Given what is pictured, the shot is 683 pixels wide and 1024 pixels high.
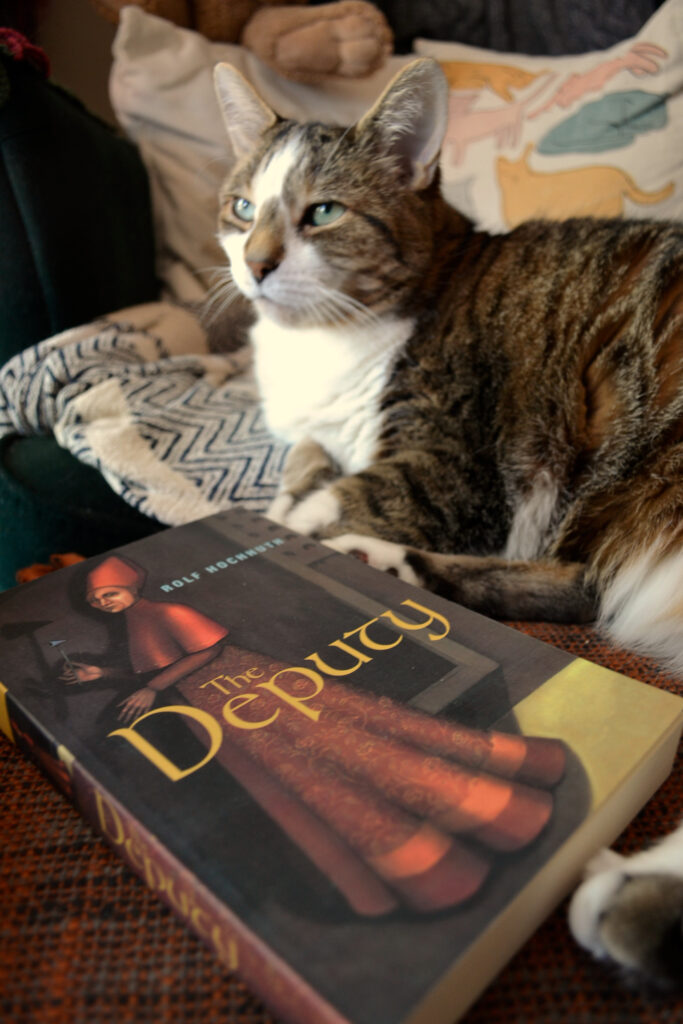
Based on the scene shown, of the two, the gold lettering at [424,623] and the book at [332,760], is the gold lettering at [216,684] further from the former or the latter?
the gold lettering at [424,623]

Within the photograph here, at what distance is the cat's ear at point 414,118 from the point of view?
0.86 m

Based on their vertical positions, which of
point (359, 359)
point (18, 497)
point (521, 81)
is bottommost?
point (18, 497)

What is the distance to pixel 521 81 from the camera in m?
1.39

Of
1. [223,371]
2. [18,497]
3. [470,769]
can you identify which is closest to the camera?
[470,769]

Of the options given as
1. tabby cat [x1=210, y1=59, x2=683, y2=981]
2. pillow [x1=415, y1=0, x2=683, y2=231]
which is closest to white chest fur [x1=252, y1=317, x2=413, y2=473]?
tabby cat [x1=210, y1=59, x2=683, y2=981]

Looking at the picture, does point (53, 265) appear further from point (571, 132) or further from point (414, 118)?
point (571, 132)

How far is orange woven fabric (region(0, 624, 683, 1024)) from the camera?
37 cm

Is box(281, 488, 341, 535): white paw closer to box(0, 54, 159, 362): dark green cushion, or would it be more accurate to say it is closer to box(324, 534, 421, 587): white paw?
box(324, 534, 421, 587): white paw

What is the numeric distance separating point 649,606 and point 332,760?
43 cm

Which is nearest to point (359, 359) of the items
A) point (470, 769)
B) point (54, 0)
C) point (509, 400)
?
point (509, 400)

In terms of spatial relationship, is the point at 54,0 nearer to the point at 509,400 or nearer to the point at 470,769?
the point at 509,400

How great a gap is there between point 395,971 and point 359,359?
0.78m

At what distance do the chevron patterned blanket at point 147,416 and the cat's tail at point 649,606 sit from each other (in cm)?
48

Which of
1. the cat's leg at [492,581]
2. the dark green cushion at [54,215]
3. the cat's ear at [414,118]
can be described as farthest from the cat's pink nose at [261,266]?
the dark green cushion at [54,215]
